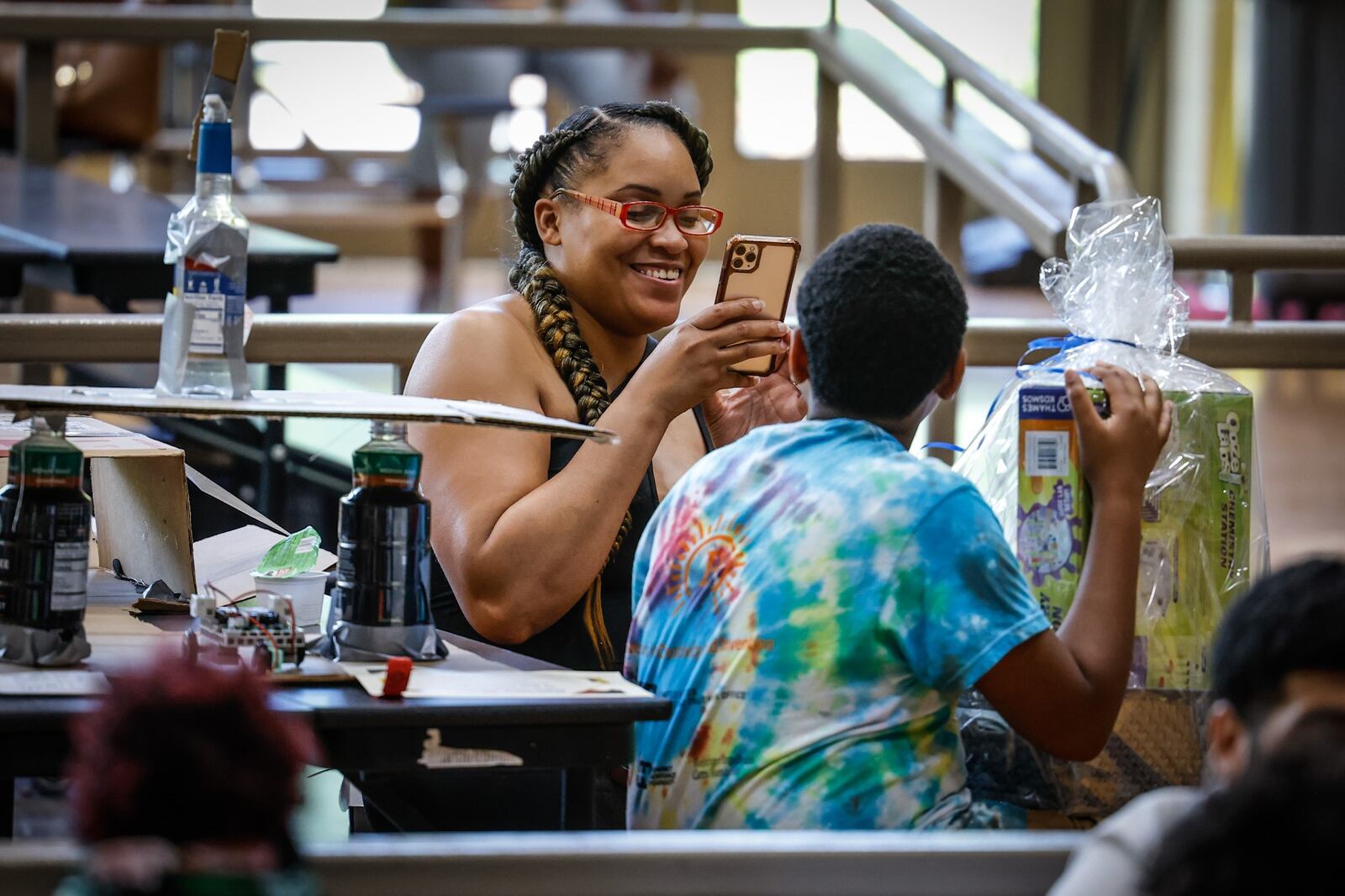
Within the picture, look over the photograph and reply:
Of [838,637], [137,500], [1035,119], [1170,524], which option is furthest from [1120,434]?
[1035,119]

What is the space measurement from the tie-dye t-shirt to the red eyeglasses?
2.64 feet

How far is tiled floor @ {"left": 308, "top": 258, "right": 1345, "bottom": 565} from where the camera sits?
5406mm

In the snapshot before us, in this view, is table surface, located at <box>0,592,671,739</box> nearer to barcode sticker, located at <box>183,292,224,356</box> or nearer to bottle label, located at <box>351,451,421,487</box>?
bottle label, located at <box>351,451,421,487</box>

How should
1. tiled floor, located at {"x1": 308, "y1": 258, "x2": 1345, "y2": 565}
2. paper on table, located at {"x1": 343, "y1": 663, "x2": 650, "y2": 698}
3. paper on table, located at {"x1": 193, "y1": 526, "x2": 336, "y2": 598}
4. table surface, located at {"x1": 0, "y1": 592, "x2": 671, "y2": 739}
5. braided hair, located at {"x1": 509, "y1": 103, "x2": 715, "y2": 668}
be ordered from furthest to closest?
tiled floor, located at {"x1": 308, "y1": 258, "x2": 1345, "y2": 565}
braided hair, located at {"x1": 509, "y1": 103, "x2": 715, "y2": 668}
paper on table, located at {"x1": 193, "y1": 526, "x2": 336, "y2": 598}
paper on table, located at {"x1": 343, "y1": 663, "x2": 650, "y2": 698}
table surface, located at {"x1": 0, "y1": 592, "x2": 671, "y2": 739}

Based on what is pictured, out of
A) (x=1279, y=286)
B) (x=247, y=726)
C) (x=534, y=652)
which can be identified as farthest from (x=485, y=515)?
(x=1279, y=286)

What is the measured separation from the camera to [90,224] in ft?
12.7

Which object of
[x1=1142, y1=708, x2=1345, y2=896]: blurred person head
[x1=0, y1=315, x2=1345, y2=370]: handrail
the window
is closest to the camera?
[x1=1142, y1=708, x2=1345, y2=896]: blurred person head

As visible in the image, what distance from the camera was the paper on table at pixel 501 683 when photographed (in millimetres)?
1544

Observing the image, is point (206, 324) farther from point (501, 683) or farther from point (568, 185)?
point (568, 185)

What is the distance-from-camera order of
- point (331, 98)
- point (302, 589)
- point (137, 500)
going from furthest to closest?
point (331, 98) < point (137, 500) < point (302, 589)

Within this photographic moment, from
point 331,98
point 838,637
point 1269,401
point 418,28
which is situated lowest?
point 1269,401

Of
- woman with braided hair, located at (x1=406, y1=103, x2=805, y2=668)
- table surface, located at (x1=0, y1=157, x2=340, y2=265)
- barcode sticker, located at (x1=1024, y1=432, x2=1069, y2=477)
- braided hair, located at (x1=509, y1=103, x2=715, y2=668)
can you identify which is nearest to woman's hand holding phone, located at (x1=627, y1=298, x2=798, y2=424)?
woman with braided hair, located at (x1=406, y1=103, x2=805, y2=668)

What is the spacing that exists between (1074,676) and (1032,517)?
0.99ft

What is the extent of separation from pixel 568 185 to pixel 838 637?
1.08 meters
